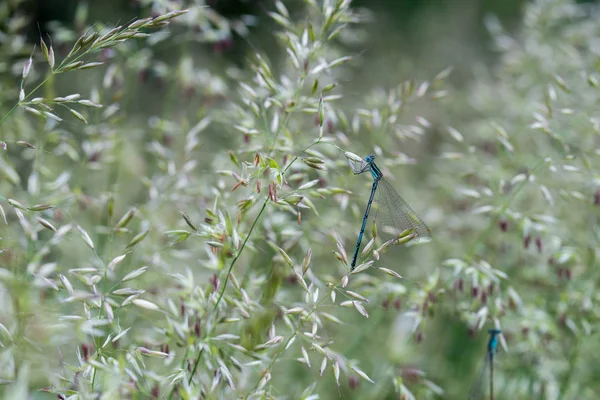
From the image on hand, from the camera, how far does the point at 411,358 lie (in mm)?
2947

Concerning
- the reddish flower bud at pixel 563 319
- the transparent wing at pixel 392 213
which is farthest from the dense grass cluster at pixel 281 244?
the transparent wing at pixel 392 213

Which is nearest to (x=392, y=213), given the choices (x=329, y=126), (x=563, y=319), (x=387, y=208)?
(x=387, y=208)

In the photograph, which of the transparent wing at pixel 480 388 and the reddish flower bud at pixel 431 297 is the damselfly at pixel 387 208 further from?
the transparent wing at pixel 480 388

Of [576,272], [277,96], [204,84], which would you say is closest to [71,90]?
[204,84]

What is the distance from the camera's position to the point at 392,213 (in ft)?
7.02

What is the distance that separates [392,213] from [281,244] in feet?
1.63

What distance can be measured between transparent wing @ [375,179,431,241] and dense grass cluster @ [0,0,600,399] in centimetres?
12

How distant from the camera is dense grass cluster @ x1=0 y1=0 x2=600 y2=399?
1.68 metres

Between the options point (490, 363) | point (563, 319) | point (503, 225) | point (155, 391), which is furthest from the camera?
point (563, 319)

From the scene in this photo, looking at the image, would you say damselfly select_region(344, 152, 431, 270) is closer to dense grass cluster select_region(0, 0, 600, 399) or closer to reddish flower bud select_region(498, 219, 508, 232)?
dense grass cluster select_region(0, 0, 600, 399)

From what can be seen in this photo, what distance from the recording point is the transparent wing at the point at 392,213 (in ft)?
6.68

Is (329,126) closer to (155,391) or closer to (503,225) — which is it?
(503,225)

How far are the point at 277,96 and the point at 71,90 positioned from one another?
3312 millimetres

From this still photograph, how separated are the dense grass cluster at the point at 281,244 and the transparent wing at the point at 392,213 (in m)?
0.12
